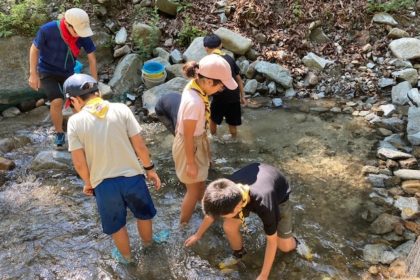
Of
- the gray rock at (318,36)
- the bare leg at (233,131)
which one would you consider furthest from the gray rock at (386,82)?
the bare leg at (233,131)

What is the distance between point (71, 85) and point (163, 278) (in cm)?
194

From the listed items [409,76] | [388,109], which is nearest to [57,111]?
[388,109]

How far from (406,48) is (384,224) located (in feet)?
13.8

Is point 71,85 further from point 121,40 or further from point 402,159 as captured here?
point 121,40

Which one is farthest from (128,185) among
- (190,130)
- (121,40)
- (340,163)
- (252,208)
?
(121,40)

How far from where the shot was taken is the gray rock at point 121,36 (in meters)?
7.84

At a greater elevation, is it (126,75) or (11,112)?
(126,75)

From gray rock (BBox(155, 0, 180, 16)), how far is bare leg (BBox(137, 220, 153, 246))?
5477mm

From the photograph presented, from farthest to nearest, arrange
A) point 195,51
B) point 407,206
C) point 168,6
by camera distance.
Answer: point 168,6, point 195,51, point 407,206

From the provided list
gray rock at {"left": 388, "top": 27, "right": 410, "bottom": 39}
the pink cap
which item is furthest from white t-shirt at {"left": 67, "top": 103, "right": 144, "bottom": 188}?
gray rock at {"left": 388, "top": 27, "right": 410, "bottom": 39}

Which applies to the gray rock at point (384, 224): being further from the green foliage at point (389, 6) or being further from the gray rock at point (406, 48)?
the green foliage at point (389, 6)

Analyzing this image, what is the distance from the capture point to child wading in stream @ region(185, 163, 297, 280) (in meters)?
2.93

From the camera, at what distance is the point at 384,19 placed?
7.70 meters

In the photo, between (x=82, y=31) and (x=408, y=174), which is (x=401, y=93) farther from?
(x=82, y=31)
